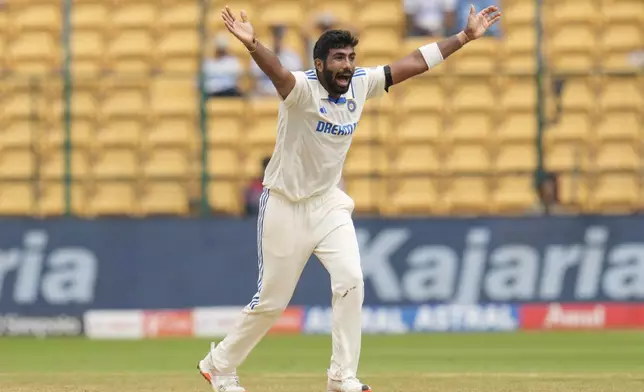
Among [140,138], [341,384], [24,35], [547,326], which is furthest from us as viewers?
→ [24,35]

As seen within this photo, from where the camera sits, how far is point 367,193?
14281 millimetres

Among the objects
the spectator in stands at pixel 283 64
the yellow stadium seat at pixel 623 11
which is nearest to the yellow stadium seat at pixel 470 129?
the spectator in stands at pixel 283 64

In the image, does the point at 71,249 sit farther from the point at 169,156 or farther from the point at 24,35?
the point at 24,35

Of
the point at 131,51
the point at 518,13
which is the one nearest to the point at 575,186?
the point at 518,13

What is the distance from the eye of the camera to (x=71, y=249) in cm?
1402

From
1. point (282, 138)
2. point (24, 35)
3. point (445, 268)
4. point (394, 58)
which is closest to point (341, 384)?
point (282, 138)

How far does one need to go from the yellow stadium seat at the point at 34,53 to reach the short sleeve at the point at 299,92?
930 cm

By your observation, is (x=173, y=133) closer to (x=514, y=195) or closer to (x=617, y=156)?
(x=514, y=195)

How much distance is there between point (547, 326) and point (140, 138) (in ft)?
16.4

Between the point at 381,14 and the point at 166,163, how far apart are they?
3341mm

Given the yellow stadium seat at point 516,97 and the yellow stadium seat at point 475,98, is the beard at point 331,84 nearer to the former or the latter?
the yellow stadium seat at point 475,98

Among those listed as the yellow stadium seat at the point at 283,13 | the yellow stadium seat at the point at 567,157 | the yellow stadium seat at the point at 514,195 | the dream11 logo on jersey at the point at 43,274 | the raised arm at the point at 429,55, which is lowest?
the dream11 logo on jersey at the point at 43,274

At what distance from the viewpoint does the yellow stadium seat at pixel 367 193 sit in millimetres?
14242

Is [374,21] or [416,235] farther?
[374,21]
